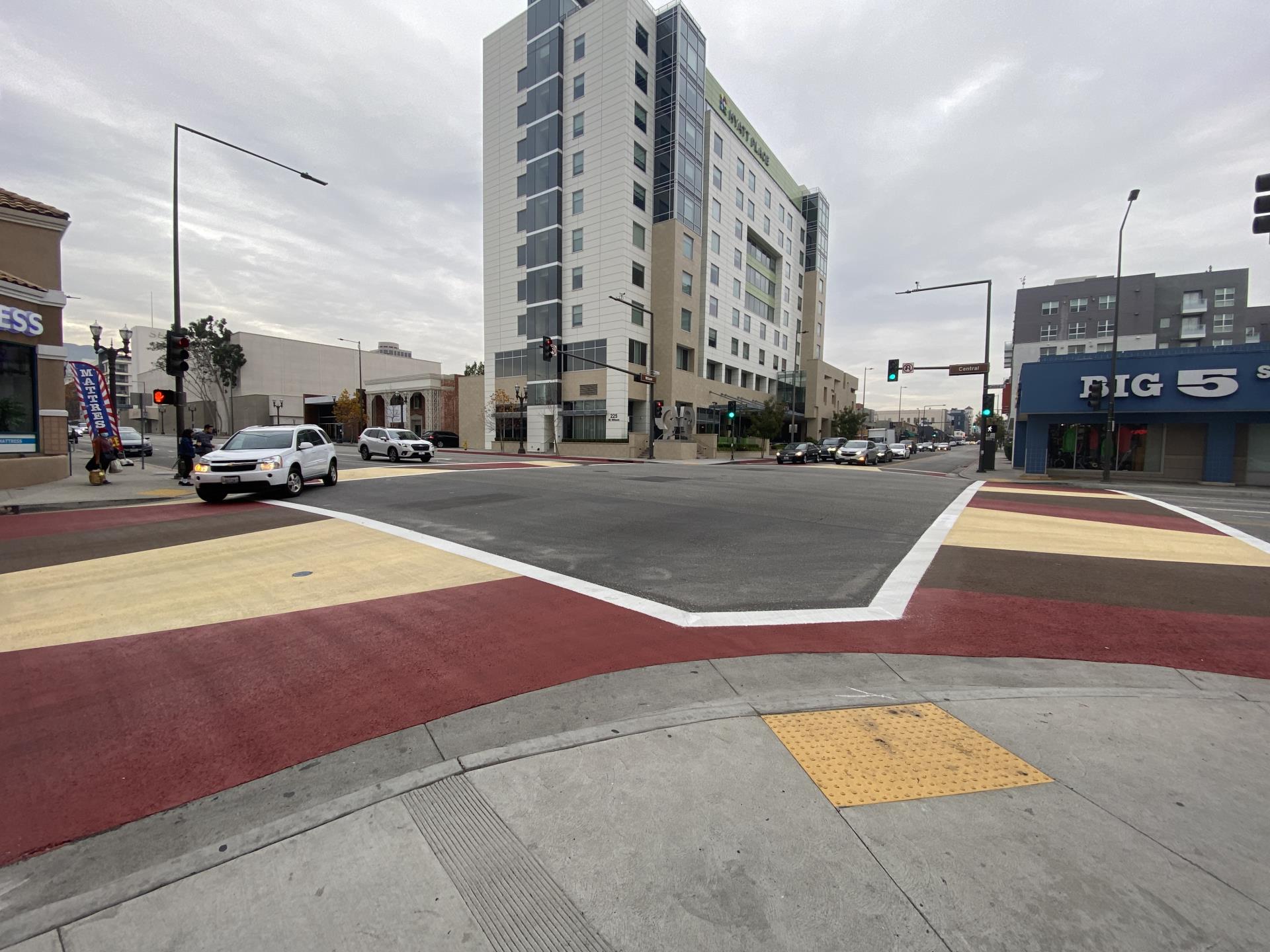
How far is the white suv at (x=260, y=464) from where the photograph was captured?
1270cm

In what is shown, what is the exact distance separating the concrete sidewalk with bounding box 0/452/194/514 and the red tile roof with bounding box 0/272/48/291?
532 centimetres

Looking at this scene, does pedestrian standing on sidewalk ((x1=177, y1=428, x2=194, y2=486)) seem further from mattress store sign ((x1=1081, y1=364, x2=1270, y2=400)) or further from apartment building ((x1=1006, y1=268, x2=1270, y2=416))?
apartment building ((x1=1006, y1=268, x2=1270, y2=416))

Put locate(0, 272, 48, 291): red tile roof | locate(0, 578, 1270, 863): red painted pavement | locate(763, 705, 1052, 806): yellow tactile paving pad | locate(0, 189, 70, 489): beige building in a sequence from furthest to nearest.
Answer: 1. locate(0, 189, 70, 489): beige building
2. locate(0, 272, 48, 291): red tile roof
3. locate(0, 578, 1270, 863): red painted pavement
4. locate(763, 705, 1052, 806): yellow tactile paving pad

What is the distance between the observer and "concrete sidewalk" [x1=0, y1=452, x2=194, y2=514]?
1216 centimetres

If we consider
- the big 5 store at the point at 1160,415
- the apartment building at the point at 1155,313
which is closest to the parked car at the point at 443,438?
the big 5 store at the point at 1160,415

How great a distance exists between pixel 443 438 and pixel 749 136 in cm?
4525

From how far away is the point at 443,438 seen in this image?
55219 millimetres

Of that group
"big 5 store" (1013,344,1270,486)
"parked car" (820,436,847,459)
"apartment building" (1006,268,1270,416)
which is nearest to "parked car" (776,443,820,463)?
"parked car" (820,436,847,459)

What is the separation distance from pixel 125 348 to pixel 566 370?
2763cm

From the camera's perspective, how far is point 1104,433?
88.2 ft

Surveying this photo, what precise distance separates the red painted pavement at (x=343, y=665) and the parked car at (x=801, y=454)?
33.4 m

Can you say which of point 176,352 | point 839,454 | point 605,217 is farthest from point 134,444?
point 839,454

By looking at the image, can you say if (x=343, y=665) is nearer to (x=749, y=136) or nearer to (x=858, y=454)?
(x=858, y=454)

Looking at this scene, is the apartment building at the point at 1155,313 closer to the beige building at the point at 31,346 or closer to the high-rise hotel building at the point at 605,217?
the high-rise hotel building at the point at 605,217
